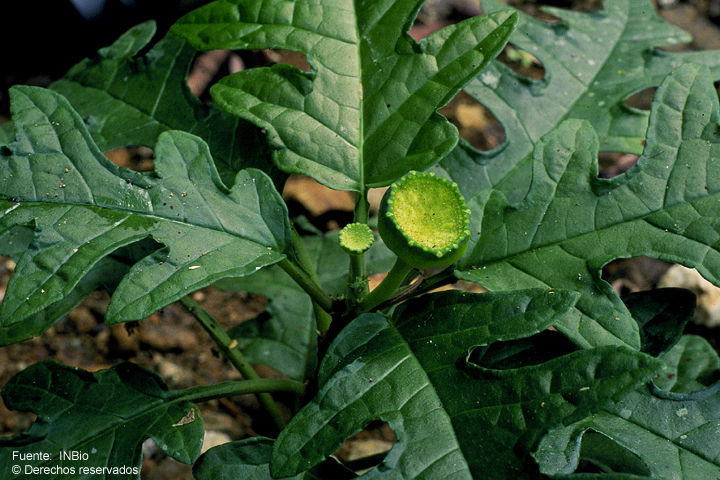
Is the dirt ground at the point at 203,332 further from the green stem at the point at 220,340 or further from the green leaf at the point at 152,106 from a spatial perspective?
the green leaf at the point at 152,106

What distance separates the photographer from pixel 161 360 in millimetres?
1830

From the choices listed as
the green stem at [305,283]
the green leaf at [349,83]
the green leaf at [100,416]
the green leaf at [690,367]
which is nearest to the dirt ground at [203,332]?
the green leaf at [100,416]

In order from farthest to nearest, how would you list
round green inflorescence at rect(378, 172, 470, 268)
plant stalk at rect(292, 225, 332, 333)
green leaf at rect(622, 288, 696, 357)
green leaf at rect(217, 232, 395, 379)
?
1. green leaf at rect(217, 232, 395, 379)
2. plant stalk at rect(292, 225, 332, 333)
3. green leaf at rect(622, 288, 696, 357)
4. round green inflorescence at rect(378, 172, 470, 268)

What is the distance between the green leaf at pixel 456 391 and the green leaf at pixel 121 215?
264 millimetres

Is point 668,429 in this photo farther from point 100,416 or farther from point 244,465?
point 100,416

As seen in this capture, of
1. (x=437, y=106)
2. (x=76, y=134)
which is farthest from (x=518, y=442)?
(x=76, y=134)

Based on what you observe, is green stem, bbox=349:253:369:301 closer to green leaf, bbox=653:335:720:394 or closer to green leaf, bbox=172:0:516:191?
green leaf, bbox=172:0:516:191

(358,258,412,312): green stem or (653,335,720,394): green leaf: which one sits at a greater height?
(358,258,412,312): green stem

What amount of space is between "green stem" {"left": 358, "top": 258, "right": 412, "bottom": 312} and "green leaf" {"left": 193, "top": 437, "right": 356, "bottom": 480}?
0.33 meters

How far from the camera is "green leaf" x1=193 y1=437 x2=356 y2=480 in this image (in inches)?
42.1

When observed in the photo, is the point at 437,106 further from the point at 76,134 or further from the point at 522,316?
the point at 76,134

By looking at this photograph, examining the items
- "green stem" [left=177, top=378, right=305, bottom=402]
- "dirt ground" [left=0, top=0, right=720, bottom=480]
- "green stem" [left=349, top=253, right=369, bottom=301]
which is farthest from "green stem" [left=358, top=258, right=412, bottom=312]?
"dirt ground" [left=0, top=0, right=720, bottom=480]

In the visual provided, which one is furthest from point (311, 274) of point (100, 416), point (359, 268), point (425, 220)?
point (100, 416)

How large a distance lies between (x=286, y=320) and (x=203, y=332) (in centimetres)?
39
